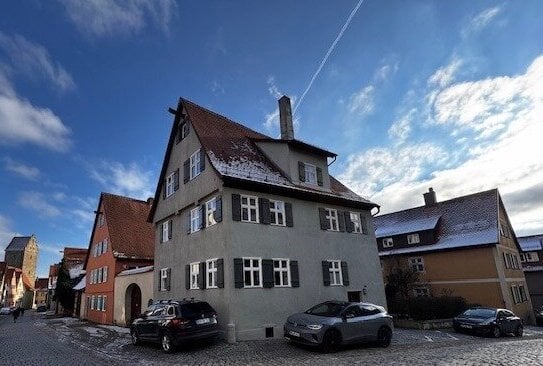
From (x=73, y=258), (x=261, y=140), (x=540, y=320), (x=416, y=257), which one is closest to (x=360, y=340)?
(x=261, y=140)

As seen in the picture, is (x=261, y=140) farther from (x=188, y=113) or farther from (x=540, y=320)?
(x=540, y=320)

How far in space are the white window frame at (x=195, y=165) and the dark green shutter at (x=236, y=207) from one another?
A: 3.29 m

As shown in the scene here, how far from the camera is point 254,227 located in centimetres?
1703

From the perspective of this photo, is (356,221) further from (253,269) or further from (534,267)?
(534,267)

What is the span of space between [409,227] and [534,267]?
19491 millimetres

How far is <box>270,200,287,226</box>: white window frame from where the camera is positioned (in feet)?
59.1

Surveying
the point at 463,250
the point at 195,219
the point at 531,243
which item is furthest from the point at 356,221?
the point at 531,243

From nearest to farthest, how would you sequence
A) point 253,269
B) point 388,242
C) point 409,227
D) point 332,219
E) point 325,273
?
point 253,269 → point 325,273 → point 332,219 → point 409,227 → point 388,242

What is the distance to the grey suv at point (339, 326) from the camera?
12.6 m

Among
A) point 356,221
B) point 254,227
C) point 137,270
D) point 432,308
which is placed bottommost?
point 432,308

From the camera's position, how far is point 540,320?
105ft

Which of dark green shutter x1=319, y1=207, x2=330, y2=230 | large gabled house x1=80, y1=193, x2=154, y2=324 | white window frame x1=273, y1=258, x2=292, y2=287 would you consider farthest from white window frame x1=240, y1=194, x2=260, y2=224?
large gabled house x1=80, y1=193, x2=154, y2=324

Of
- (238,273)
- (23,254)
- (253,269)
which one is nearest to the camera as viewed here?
(238,273)

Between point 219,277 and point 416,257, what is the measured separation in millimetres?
24351
